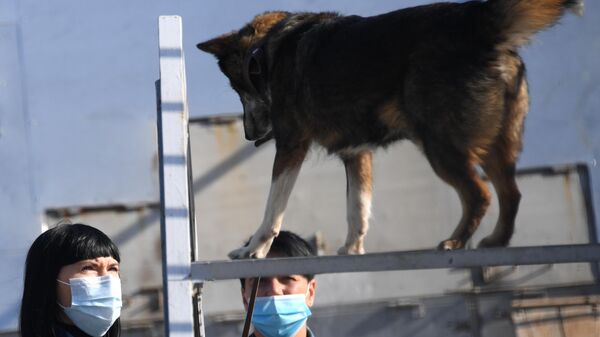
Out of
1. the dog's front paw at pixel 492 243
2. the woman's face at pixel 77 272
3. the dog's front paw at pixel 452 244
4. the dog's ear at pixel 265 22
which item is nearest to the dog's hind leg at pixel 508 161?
the dog's front paw at pixel 492 243

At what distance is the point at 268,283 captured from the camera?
2848 mm

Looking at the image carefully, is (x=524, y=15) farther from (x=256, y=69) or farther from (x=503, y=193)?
(x=256, y=69)

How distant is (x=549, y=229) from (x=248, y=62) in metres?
3.25

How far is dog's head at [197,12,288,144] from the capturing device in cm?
331

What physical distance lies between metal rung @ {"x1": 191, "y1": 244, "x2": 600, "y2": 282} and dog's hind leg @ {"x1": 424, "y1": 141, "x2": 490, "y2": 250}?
58cm

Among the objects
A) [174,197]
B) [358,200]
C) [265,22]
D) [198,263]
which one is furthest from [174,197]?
[265,22]

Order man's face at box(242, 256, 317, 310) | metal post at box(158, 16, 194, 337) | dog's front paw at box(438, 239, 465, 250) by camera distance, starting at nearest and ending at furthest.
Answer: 1. metal post at box(158, 16, 194, 337)
2. dog's front paw at box(438, 239, 465, 250)
3. man's face at box(242, 256, 317, 310)

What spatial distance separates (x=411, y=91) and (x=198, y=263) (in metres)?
1.01

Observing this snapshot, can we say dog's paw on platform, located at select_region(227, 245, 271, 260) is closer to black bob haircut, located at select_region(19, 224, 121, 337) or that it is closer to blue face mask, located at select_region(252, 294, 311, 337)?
blue face mask, located at select_region(252, 294, 311, 337)

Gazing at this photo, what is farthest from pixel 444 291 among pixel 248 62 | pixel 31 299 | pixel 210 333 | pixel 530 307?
pixel 31 299

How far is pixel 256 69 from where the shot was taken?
Answer: 10.7 ft

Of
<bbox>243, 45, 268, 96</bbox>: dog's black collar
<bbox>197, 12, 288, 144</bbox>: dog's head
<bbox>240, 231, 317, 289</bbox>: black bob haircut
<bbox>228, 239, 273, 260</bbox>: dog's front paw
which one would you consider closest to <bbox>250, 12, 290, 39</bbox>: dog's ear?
<bbox>197, 12, 288, 144</bbox>: dog's head

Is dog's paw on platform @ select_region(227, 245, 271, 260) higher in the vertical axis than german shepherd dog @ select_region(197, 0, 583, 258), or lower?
lower

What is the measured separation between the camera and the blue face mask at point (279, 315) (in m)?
2.79
